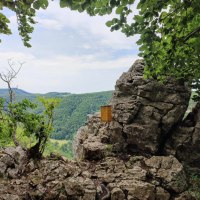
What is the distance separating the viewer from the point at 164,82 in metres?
22.4

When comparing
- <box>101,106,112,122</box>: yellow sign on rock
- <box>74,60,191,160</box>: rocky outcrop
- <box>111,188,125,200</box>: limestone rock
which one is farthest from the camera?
<box>101,106,112,122</box>: yellow sign on rock

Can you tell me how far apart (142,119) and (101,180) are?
6.63 meters

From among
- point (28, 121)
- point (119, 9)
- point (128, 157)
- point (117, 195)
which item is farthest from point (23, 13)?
point (128, 157)

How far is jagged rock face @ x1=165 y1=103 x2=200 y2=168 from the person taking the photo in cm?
2144

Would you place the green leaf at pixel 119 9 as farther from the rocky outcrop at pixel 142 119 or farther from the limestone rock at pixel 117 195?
the rocky outcrop at pixel 142 119

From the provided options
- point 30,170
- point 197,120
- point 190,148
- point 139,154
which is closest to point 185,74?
point 197,120

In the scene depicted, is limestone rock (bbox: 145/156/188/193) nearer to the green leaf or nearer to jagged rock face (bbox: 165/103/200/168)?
jagged rock face (bbox: 165/103/200/168)

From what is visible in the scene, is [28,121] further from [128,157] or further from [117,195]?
[128,157]

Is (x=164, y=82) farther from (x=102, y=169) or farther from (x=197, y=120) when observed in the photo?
(x=102, y=169)

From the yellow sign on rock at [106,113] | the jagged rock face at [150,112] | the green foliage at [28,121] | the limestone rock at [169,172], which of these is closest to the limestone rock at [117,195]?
the limestone rock at [169,172]

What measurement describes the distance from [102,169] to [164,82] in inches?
346

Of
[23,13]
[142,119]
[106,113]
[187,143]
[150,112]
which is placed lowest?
[187,143]

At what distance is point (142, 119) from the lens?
22344 mm

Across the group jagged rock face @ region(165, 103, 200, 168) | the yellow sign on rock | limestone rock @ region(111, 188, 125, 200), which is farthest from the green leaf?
jagged rock face @ region(165, 103, 200, 168)
